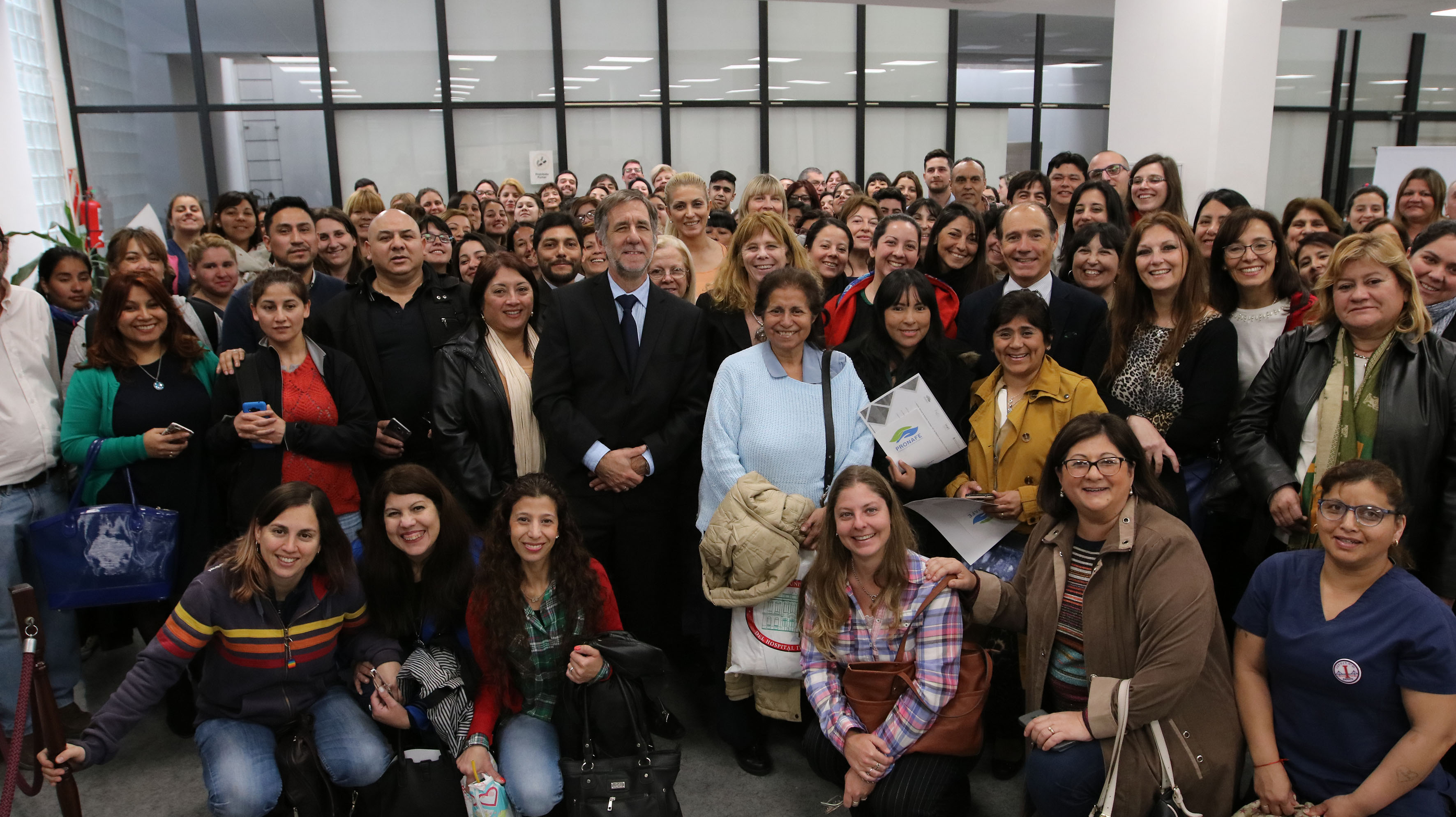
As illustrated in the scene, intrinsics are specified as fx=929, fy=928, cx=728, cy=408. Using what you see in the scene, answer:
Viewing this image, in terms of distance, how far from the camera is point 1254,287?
11.0ft

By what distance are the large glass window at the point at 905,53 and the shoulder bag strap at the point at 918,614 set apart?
10.1m

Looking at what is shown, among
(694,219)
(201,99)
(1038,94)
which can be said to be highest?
(1038,94)

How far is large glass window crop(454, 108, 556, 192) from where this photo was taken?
35.7ft

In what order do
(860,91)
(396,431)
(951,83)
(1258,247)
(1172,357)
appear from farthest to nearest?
(951,83), (860,91), (396,431), (1258,247), (1172,357)

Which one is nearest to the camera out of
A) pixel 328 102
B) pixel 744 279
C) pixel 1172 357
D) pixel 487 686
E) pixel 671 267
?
pixel 487 686

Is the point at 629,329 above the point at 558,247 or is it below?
below

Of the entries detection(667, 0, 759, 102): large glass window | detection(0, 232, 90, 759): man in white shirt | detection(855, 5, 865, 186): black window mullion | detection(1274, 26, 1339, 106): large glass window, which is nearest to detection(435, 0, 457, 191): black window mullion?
detection(667, 0, 759, 102): large glass window

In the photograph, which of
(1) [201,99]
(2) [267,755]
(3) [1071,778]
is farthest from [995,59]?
(2) [267,755]

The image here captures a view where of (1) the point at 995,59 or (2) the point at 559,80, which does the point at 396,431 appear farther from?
(1) the point at 995,59

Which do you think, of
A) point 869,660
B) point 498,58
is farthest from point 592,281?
point 498,58

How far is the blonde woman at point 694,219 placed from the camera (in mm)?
4707

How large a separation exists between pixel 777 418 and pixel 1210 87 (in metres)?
5.39

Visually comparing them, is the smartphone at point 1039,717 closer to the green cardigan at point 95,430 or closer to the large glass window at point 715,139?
the green cardigan at point 95,430

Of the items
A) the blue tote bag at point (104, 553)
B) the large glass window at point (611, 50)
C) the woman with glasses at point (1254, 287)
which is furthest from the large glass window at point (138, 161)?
the woman with glasses at point (1254, 287)
